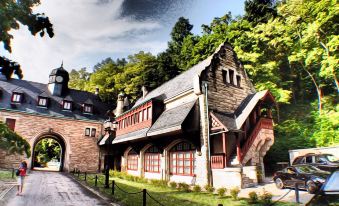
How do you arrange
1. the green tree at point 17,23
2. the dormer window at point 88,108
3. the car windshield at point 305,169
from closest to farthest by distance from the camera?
1. the green tree at point 17,23
2. the car windshield at point 305,169
3. the dormer window at point 88,108

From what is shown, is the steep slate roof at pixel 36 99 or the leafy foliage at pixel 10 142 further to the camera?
the steep slate roof at pixel 36 99

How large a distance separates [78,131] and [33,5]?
32403 millimetres

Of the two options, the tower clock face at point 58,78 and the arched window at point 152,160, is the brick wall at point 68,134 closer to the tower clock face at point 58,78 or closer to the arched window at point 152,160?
the tower clock face at point 58,78

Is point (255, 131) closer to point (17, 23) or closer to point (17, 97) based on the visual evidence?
point (17, 23)

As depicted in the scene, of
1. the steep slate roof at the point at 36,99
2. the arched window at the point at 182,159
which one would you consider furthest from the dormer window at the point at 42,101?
the arched window at the point at 182,159

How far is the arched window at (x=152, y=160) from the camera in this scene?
2083 centimetres

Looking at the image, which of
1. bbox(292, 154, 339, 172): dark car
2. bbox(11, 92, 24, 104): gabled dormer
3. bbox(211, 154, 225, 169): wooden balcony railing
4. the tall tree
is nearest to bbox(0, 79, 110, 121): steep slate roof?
bbox(11, 92, 24, 104): gabled dormer

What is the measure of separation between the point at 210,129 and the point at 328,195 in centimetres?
1209

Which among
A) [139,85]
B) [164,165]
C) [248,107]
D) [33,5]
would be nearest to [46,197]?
[164,165]

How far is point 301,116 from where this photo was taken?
93.5 feet

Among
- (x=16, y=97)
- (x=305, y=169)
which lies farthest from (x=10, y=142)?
(x=16, y=97)

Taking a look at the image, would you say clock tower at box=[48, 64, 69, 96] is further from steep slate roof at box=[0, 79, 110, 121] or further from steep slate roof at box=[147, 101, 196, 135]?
steep slate roof at box=[147, 101, 196, 135]

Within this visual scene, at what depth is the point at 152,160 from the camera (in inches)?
855

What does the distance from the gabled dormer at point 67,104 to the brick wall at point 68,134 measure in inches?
86.7
